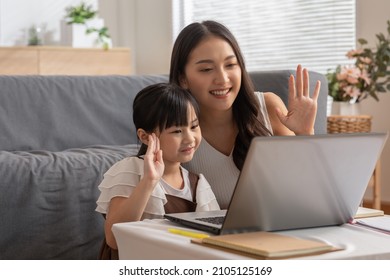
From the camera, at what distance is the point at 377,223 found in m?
1.54

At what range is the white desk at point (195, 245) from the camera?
1241mm

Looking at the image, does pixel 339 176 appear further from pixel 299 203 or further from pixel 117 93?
pixel 117 93

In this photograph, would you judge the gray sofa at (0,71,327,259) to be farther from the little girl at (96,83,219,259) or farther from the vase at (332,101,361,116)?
the vase at (332,101,361,116)

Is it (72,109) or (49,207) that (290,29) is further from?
(49,207)

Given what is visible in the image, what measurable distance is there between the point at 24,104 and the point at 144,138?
1074mm

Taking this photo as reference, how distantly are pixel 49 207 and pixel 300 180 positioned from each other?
1306 mm

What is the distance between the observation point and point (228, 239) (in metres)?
1.28

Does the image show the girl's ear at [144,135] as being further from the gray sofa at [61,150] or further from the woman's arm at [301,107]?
the gray sofa at [61,150]

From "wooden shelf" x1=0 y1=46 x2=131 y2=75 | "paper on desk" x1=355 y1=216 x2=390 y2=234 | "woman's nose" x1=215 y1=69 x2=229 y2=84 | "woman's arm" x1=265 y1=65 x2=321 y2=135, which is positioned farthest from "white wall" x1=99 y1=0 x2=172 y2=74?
"paper on desk" x1=355 y1=216 x2=390 y2=234

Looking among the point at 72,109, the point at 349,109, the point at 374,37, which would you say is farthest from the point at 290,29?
the point at 72,109

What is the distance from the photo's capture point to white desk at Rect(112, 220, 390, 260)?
48.9 inches

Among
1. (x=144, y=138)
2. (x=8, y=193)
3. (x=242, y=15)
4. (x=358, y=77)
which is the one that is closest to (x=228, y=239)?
(x=144, y=138)
